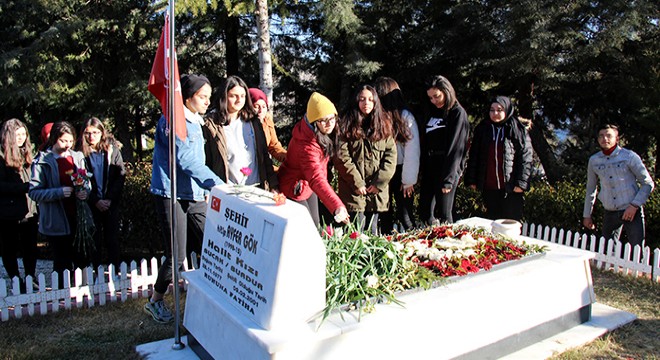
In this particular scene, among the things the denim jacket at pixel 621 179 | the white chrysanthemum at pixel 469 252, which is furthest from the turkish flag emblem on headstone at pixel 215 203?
the denim jacket at pixel 621 179

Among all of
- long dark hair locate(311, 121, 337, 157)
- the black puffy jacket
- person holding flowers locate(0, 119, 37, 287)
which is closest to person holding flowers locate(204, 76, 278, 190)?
long dark hair locate(311, 121, 337, 157)

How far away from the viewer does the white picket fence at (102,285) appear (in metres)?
4.32

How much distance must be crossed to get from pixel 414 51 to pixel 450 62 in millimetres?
769

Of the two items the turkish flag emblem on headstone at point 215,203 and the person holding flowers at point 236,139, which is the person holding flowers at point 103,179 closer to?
the person holding flowers at point 236,139

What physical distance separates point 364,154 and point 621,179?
2.58 metres

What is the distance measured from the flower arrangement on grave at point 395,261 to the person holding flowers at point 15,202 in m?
3.13

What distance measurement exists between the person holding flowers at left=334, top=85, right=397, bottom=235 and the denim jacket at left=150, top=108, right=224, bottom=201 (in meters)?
1.37

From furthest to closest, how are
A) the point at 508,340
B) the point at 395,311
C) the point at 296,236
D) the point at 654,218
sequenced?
the point at 654,218
the point at 508,340
the point at 395,311
the point at 296,236

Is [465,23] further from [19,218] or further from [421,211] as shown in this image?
[19,218]

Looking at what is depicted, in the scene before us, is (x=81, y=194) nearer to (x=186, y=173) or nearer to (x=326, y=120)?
(x=186, y=173)

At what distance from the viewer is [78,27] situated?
9.48m

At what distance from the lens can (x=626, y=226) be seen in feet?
17.5

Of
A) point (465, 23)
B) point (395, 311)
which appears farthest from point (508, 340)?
point (465, 23)

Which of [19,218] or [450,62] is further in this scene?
[450,62]
